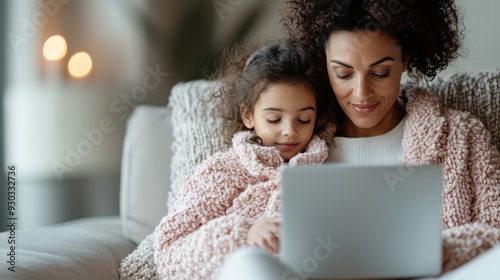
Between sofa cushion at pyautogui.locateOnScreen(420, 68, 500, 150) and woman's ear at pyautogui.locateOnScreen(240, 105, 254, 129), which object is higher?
sofa cushion at pyautogui.locateOnScreen(420, 68, 500, 150)

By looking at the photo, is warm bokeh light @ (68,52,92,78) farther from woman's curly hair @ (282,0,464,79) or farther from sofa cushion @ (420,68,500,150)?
sofa cushion @ (420,68,500,150)

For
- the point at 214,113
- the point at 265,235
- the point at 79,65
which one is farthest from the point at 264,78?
the point at 79,65

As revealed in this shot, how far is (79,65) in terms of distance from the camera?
8.03 ft

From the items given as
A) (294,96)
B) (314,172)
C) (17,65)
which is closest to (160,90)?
(17,65)

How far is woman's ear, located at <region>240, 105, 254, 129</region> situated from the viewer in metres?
1.66

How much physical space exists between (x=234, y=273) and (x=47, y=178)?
148cm

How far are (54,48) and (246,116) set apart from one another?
1.02m

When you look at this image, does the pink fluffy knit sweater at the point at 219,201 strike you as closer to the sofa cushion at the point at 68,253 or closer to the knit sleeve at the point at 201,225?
the knit sleeve at the point at 201,225

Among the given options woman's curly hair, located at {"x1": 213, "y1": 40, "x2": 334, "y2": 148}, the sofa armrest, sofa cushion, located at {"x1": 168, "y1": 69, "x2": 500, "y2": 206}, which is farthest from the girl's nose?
the sofa armrest

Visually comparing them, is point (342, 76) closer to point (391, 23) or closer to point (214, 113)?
point (391, 23)

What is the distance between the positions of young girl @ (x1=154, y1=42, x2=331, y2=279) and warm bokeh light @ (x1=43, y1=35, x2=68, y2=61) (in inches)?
36.9

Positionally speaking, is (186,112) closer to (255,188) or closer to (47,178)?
(255,188)

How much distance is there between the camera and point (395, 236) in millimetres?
1166

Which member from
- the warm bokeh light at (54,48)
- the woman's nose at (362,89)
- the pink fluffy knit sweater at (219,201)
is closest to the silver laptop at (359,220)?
the pink fluffy knit sweater at (219,201)
